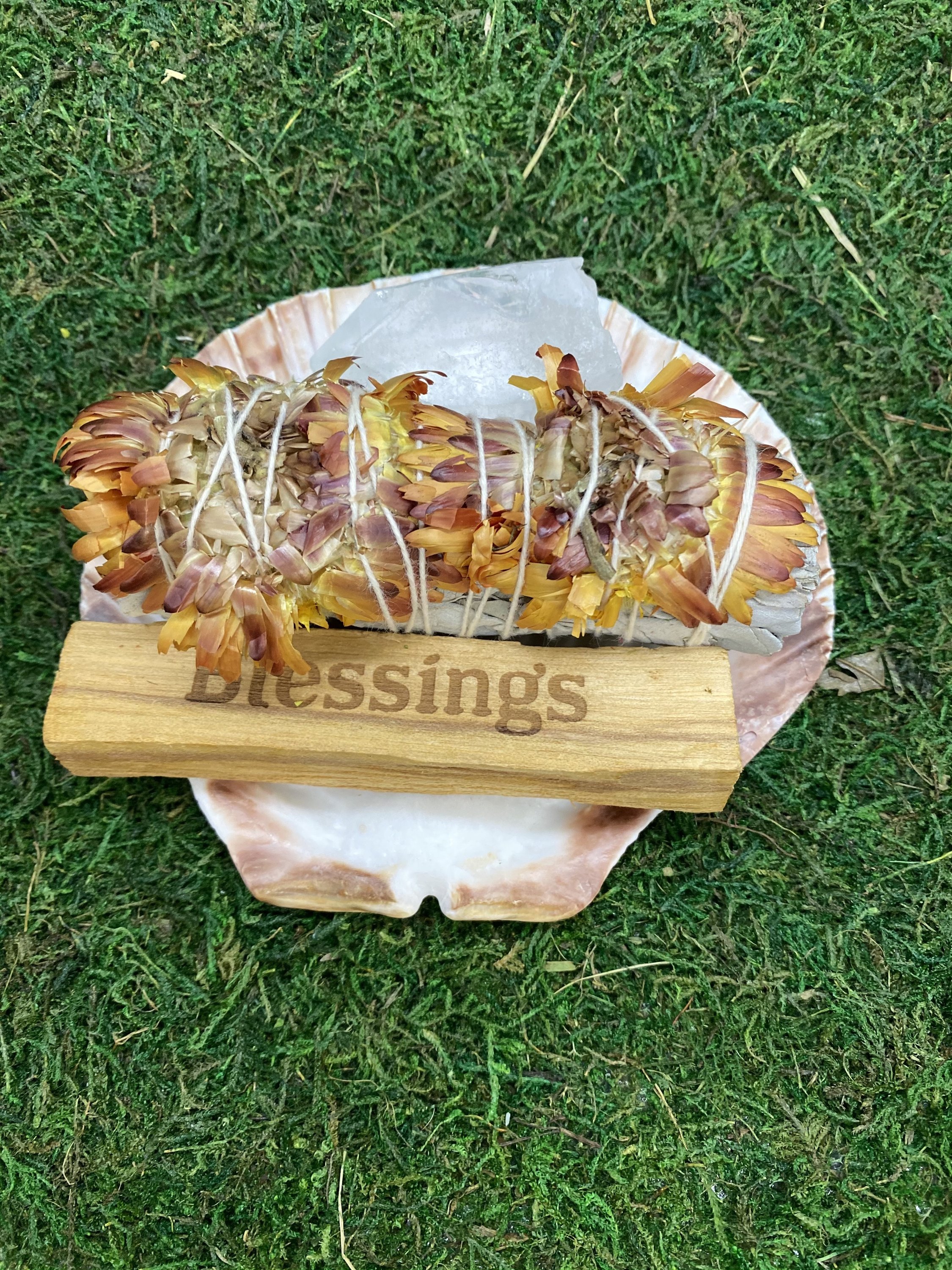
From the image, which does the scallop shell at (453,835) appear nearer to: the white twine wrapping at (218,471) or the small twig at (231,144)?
the white twine wrapping at (218,471)

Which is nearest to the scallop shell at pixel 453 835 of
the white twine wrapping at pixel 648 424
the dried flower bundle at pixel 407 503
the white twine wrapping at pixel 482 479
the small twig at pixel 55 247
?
the dried flower bundle at pixel 407 503

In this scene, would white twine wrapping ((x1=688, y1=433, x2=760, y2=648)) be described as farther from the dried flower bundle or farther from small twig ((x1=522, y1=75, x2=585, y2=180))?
small twig ((x1=522, y1=75, x2=585, y2=180))

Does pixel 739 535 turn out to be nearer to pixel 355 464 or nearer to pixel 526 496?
pixel 526 496

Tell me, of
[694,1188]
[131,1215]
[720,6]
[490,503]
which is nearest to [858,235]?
[720,6]

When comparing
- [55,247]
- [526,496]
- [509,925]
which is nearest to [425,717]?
[526,496]

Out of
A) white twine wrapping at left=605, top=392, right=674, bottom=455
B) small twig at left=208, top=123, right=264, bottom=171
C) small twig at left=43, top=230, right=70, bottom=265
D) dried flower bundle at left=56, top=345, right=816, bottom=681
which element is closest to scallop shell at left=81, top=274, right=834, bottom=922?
dried flower bundle at left=56, top=345, right=816, bottom=681

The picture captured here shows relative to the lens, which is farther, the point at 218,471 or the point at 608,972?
the point at 608,972

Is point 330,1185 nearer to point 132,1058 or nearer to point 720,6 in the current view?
point 132,1058
